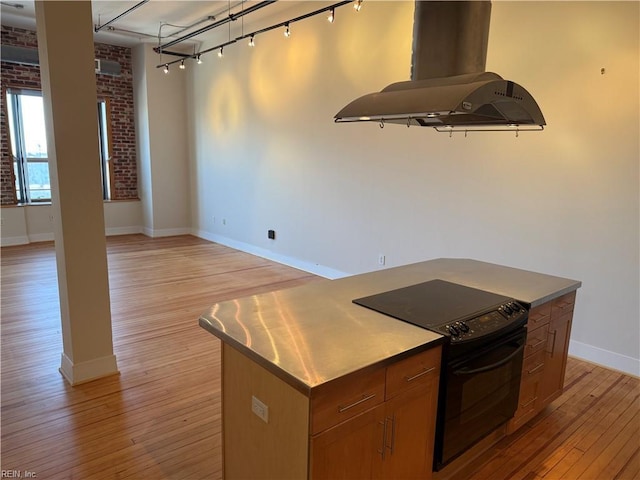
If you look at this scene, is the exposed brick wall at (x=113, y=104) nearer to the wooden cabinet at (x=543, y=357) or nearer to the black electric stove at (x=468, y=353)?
the black electric stove at (x=468, y=353)

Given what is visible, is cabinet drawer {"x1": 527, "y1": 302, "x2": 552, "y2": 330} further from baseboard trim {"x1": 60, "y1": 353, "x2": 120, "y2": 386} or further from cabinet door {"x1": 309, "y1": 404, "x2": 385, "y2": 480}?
baseboard trim {"x1": 60, "y1": 353, "x2": 120, "y2": 386}

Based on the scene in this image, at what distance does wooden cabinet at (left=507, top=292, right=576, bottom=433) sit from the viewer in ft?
7.60

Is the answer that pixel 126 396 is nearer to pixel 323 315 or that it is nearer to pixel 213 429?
pixel 213 429

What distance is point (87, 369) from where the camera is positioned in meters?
2.94

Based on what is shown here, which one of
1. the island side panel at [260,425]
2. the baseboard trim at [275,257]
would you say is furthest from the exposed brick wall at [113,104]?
the island side panel at [260,425]

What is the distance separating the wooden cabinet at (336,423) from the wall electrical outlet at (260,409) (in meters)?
0.01

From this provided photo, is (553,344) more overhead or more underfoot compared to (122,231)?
more overhead

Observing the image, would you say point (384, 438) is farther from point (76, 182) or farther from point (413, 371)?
point (76, 182)

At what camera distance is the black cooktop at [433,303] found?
186 centimetres

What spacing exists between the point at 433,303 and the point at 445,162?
253cm

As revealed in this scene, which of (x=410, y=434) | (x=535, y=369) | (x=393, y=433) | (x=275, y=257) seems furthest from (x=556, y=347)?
(x=275, y=257)

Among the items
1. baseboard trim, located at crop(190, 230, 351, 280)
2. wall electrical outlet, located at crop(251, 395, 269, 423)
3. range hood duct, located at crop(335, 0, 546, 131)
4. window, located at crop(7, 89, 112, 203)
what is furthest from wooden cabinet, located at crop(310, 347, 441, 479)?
window, located at crop(7, 89, 112, 203)

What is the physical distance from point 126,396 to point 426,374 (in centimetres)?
205

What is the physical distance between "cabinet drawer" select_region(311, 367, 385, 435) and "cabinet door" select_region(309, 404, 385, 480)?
28 millimetres
